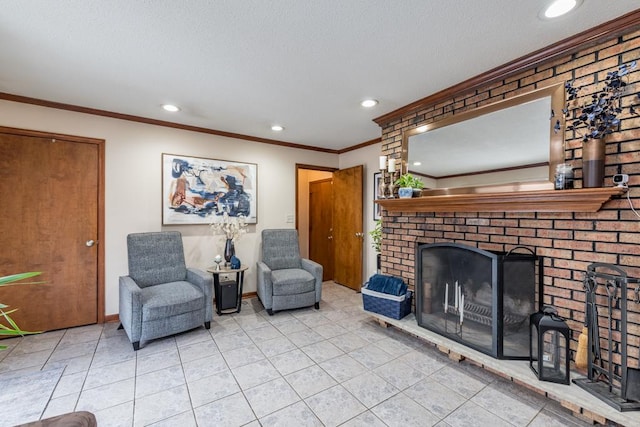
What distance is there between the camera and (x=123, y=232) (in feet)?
11.0

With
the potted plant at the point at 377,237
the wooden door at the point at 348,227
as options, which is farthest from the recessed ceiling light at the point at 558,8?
the wooden door at the point at 348,227

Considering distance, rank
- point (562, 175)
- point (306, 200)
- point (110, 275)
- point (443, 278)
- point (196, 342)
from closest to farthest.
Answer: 1. point (562, 175)
2. point (443, 278)
3. point (196, 342)
4. point (110, 275)
5. point (306, 200)

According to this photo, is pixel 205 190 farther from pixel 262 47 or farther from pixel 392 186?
pixel 392 186

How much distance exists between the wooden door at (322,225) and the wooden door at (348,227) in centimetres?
29

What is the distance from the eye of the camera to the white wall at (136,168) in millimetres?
3066

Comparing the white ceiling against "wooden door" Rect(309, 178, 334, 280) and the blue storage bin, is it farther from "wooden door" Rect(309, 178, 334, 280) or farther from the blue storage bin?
"wooden door" Rect(309, 178, 334, 280)

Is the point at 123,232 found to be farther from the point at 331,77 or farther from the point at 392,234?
the point at 392,234

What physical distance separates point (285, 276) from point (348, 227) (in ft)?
5.00

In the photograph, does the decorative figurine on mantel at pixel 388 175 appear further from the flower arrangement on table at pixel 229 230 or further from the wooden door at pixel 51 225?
the wooden door at pixel 51 225

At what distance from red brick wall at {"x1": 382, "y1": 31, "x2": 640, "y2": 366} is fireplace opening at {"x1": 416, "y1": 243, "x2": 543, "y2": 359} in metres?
0.13

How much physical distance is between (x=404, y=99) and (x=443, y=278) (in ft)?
5.68

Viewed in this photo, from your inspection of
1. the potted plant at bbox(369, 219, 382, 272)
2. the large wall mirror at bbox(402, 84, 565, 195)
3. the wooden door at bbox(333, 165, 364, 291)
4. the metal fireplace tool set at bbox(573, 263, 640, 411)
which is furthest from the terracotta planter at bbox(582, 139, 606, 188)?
the wooden door at bbox(333, 165, 364, 291)

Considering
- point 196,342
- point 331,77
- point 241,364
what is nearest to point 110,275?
point 196,342

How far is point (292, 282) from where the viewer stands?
351cm
